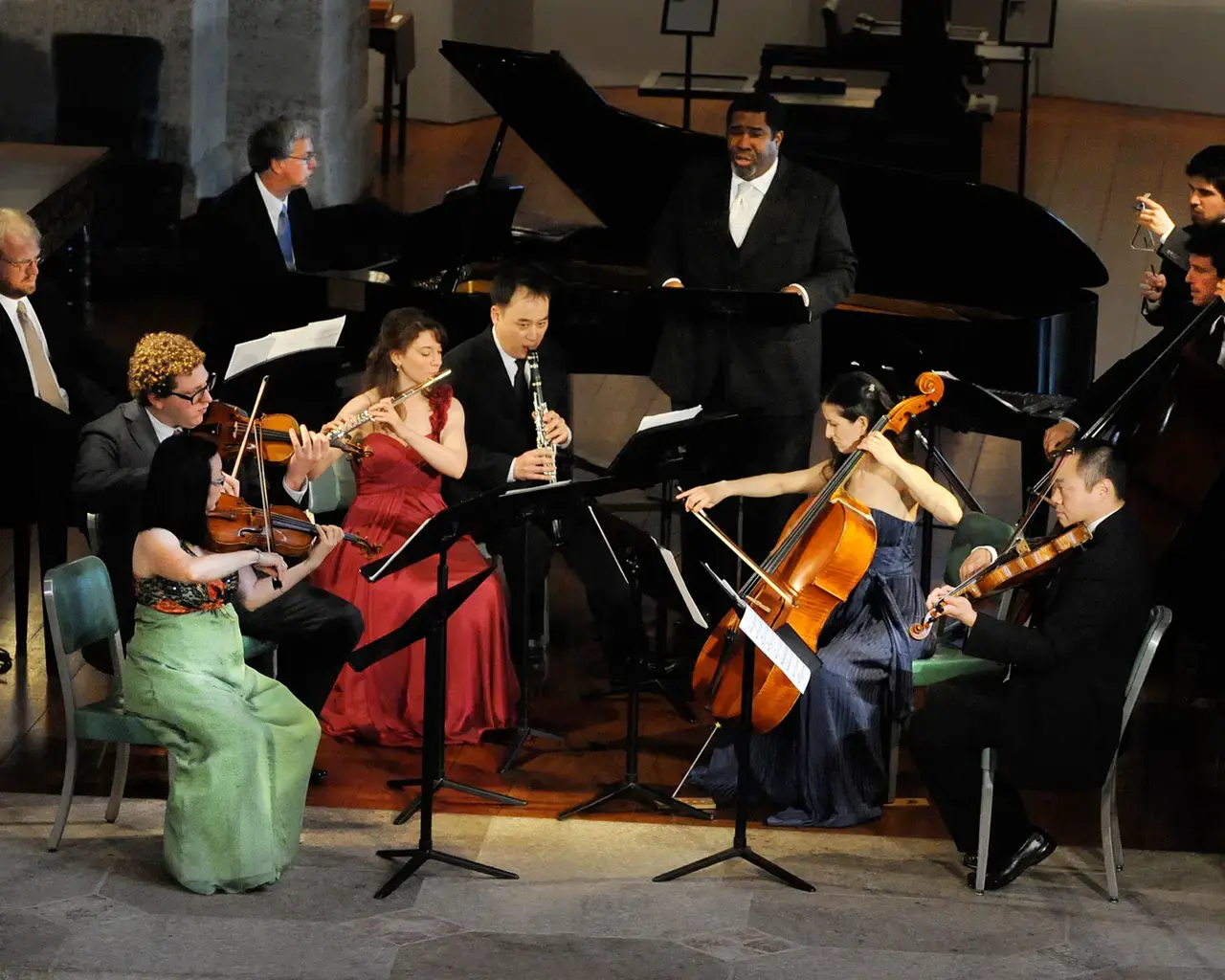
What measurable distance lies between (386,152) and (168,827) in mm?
7735

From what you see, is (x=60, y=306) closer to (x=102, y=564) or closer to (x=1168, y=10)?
(x=102, y=564)

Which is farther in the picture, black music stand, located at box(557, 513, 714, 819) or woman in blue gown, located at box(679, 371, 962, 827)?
woman in blue gown, located at box(679, 371, 962, 827)

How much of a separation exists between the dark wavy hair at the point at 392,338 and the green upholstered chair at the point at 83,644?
1.02m

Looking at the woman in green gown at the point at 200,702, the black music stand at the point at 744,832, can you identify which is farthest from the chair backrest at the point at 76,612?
the black music stand at the point at 744,832

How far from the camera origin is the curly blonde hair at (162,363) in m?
5.06

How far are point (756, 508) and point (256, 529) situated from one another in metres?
2.03

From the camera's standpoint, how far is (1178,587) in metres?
5.39

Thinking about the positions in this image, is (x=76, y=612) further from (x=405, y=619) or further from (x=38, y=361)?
(x=38, y=361)

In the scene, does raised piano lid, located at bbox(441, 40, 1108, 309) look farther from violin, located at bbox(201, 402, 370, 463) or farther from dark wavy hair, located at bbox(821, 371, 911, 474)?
violin, located at bbox(201, 402, 370, 463)

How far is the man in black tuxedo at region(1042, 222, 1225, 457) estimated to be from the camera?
536 cm

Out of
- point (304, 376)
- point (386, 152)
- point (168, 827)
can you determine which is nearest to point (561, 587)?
point (304, 376)

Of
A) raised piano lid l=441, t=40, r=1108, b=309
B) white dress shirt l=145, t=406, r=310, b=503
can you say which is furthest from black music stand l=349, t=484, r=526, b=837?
raised piano lid l=441, t=40, r=1108, b=309

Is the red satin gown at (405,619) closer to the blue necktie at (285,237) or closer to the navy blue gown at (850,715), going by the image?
the navy blue gown at (850,715)

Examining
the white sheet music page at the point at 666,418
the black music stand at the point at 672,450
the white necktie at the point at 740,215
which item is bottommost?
the black music stand at the point at 672,450
